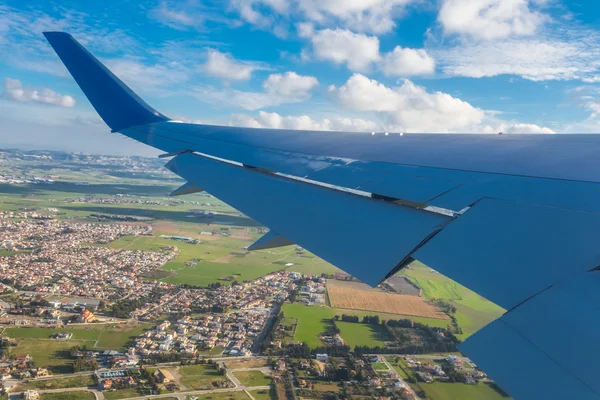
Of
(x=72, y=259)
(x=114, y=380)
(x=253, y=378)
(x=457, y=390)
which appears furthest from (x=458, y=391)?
(x=72, y=259)

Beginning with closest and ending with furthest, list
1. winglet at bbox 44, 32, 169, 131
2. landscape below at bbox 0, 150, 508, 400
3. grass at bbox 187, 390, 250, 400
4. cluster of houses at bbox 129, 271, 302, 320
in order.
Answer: winglet at bbox 44, 32, 169, 131 → grass at bbox 187, 390, 250, 400 → landscape below at bbox 0, 150, 508, 400 → cluster of houses at bbox 129, 271, 302, 320

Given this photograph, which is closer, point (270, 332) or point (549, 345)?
point (549, 345)

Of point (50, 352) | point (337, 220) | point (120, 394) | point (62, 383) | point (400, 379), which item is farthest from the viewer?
point (50, 352)

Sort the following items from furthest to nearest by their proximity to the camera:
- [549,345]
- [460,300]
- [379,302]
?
[379,302] < [460,300] < [549,345]

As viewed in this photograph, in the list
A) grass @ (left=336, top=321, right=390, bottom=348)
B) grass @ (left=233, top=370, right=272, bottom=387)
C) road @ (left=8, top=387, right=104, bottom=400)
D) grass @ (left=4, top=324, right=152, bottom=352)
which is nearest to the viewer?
road @ (left=8, top=387, right=104, bottom=400)

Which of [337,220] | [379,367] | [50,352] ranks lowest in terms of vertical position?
[50,352]

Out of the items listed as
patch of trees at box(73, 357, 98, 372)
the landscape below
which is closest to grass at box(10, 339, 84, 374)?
the landscape below

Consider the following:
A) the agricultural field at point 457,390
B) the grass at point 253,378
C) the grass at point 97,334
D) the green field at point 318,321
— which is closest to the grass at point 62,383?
the grass at point 97,334

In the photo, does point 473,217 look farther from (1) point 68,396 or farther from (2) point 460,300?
(2) point 460,300

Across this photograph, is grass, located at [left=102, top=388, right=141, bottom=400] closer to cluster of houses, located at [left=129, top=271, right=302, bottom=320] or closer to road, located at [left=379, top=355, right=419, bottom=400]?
cluster of houses, located at [left=129, top=271, right=302, bottom=320]
